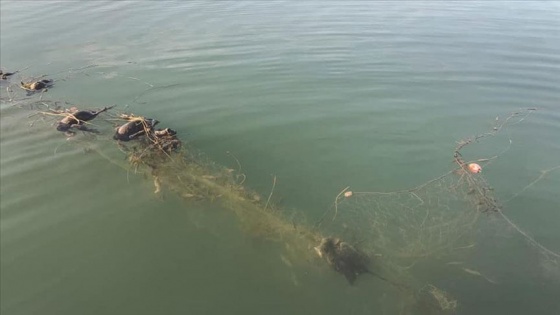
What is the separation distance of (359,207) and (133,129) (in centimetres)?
446

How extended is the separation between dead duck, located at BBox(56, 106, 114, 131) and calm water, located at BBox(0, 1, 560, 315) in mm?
266

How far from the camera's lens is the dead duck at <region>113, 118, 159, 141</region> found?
7.96 m

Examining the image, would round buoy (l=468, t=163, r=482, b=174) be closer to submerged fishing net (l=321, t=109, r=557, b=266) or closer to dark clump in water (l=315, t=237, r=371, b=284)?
submerged fishing net (l=321, t=109, r=557, b=266)

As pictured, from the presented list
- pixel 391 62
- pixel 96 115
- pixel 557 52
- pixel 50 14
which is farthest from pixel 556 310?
pixel 50 14

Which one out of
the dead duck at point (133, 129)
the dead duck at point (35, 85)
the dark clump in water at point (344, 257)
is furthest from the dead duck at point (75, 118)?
the dark clump in water at point (344, 257)

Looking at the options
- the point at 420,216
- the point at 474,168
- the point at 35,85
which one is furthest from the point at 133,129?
the point at 474,168

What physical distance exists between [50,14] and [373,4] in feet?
38.2

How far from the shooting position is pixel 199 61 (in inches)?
443

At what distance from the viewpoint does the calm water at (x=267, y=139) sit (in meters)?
5.48

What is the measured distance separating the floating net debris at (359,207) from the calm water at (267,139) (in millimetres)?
182

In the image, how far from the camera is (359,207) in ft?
21.7

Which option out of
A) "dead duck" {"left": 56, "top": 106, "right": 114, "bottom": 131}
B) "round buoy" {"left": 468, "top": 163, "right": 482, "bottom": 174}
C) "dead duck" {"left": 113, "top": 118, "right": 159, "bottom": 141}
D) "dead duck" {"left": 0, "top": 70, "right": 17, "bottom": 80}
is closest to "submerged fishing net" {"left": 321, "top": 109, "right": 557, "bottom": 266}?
"round buoy" {"left": 468, "top": 163, "right": 482, "bottom": 174}

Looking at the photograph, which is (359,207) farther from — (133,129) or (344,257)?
(133,129)

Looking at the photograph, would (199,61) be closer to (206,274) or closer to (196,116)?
(196,116)
